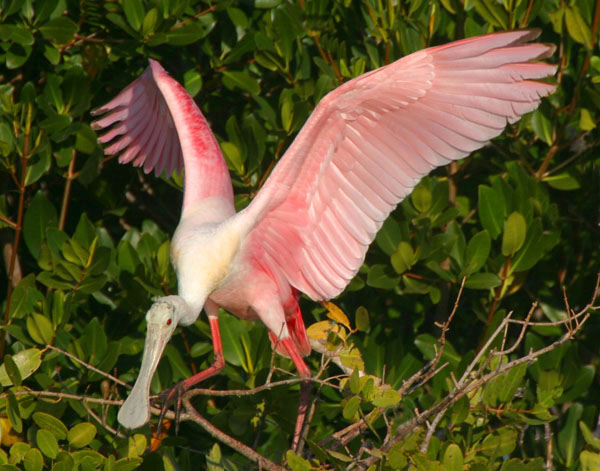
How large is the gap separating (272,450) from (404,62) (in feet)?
5.40

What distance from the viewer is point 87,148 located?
15.9 ft

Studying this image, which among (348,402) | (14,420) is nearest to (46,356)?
(14,420)

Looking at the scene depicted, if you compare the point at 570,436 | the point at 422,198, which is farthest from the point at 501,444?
the point at 422,198

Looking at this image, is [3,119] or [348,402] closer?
[348,402]

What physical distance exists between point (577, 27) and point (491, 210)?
83 cm

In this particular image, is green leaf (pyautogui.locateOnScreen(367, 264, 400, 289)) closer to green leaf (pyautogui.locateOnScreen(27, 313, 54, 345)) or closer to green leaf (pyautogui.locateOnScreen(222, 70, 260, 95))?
green leaf (pyautogui.locateOnScreen(222, 70, 260, 95))

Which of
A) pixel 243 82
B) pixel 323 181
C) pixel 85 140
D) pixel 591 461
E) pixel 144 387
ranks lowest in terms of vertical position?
pixel 591 461

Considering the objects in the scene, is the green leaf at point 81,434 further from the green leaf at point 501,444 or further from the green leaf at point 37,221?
the green leaf at point 501,444

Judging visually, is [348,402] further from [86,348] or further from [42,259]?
[42,259]

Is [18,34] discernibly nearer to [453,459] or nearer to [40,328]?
[40,328]

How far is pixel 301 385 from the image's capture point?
4.60 metres

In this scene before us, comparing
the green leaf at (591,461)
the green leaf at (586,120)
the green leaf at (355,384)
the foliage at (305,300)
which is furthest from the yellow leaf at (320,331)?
the green leaf at (586,120)

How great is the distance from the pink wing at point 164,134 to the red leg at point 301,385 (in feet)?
2.39

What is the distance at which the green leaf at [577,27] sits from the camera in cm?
443
